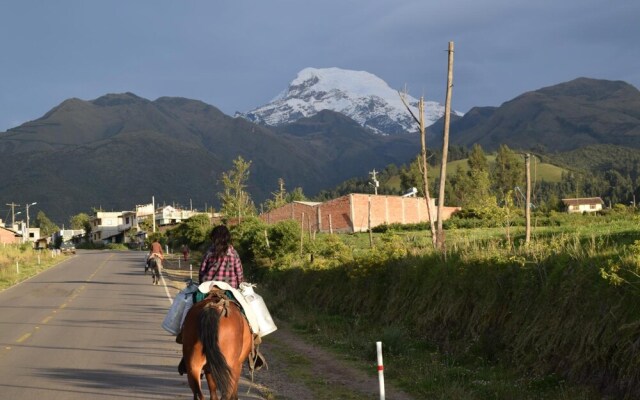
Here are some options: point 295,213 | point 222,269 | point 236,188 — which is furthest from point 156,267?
point 295,213

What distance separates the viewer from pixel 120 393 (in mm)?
9500

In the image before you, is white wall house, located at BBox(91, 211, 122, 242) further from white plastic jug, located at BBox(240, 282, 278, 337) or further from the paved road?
white plastic jug, located at BBox(240, 282, 278, 337)

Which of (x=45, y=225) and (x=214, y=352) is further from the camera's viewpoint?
(x=45, y=225)

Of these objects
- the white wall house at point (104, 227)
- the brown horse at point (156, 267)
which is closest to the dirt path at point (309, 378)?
the brown horse at point (156, 267)

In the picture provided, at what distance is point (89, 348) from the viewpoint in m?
13.9

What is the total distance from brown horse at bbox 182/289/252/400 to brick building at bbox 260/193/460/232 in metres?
52.3

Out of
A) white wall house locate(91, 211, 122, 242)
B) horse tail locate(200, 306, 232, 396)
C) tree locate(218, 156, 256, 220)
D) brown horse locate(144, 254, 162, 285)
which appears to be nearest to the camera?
horse tail locate(200, 306, 232, 396)

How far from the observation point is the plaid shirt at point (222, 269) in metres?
8.95

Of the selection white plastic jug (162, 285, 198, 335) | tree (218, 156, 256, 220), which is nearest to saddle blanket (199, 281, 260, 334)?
white plastic jug (162, 285, 198, 335)

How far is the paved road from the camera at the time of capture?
32.4 feet

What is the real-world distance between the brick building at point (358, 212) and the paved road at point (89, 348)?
35737 mm

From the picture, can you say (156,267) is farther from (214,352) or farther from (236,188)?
(236,188)

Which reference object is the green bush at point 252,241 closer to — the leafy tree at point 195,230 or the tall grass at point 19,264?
the tall grass at point 19,264

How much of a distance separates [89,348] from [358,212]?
50.0 meters
